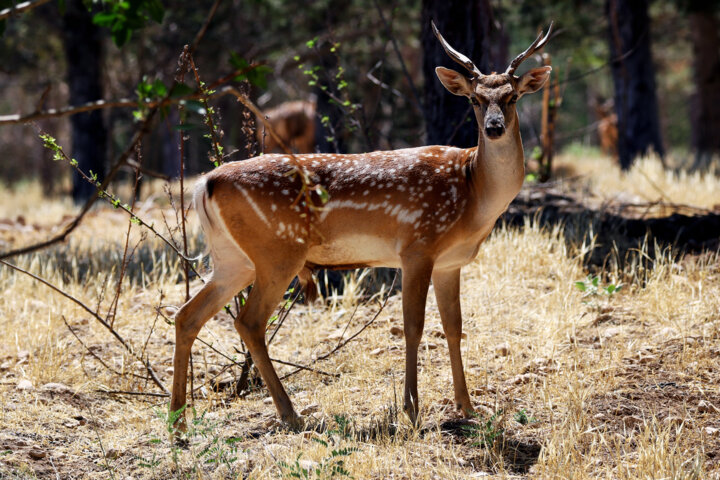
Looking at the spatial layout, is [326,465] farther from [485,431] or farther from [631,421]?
[631,421]

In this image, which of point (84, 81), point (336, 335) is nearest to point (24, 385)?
point (336, 335)

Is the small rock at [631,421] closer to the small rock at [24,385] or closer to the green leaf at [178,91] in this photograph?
the green leaf at [178,91]

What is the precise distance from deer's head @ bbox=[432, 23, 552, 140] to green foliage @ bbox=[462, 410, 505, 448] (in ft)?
5.41

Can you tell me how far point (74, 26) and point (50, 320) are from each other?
9462mm

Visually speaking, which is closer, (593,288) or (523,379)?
(523,379)

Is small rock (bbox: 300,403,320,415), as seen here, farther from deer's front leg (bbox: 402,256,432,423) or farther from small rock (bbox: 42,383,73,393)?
small rock (bbox: 42,383,73,393)

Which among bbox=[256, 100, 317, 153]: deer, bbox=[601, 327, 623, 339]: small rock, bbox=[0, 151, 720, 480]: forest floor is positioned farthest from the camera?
bbox=[256, 100, 317, 153]: deer

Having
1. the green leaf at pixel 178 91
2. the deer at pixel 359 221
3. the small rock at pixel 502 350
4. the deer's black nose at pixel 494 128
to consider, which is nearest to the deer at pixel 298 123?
the small rock at pixel 502 350

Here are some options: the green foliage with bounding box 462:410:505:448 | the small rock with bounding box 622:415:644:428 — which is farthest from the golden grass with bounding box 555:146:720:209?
the green foliage with bounding box 462:410:505:448

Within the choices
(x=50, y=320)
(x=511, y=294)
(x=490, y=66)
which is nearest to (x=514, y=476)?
(x=511, y=294)

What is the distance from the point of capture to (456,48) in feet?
27.4

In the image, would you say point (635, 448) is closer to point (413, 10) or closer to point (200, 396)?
point (200, 396)

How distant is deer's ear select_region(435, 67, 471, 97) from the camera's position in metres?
5.20

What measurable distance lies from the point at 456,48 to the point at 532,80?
11.0 ft
